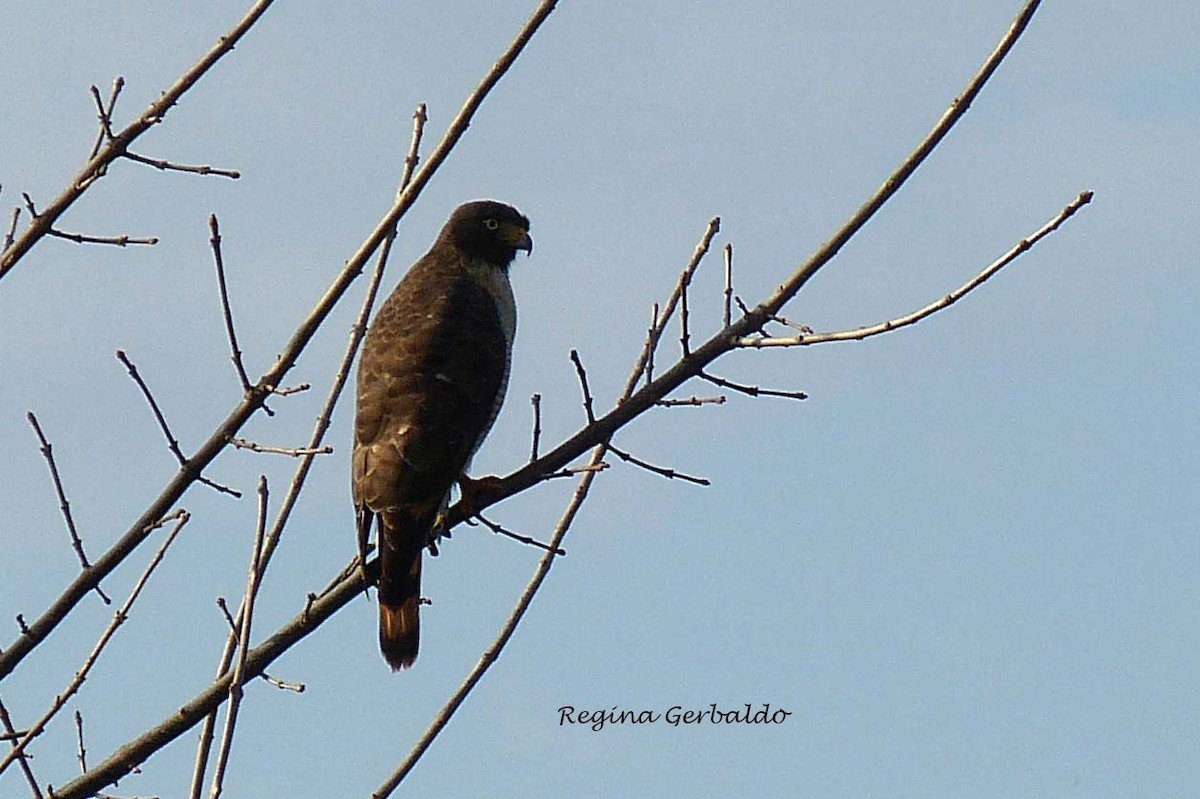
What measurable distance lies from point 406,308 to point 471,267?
2.69 feet

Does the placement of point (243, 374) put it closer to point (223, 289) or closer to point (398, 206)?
point (223, 289)

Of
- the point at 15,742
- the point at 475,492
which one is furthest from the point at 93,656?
the point at 475,492

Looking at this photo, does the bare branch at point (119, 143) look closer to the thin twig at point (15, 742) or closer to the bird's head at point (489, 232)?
the thin twig at point (15, 742)

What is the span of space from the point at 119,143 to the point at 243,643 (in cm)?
121

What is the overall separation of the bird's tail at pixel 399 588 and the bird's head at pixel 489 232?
2.39 meters

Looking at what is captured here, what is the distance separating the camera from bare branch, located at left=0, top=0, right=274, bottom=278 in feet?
12.2

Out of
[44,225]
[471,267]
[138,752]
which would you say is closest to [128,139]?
[44,225]

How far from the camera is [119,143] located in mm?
3957

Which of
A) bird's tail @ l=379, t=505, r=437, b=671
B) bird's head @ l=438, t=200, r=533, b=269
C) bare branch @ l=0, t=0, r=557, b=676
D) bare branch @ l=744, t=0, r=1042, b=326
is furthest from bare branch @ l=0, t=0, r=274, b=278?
bird's head @ l=438, t=200, r=533, b=269

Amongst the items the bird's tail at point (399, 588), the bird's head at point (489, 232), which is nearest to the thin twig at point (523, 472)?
the bird's tail at point (399, 588)

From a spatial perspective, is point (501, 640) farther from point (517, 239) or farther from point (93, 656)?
point (517, 239)

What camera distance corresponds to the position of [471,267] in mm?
8234

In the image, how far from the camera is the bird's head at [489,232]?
845 centimetres

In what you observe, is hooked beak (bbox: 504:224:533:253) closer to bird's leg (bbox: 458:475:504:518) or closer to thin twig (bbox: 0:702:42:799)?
bird's leg (bbox: 458:475:504:518)
